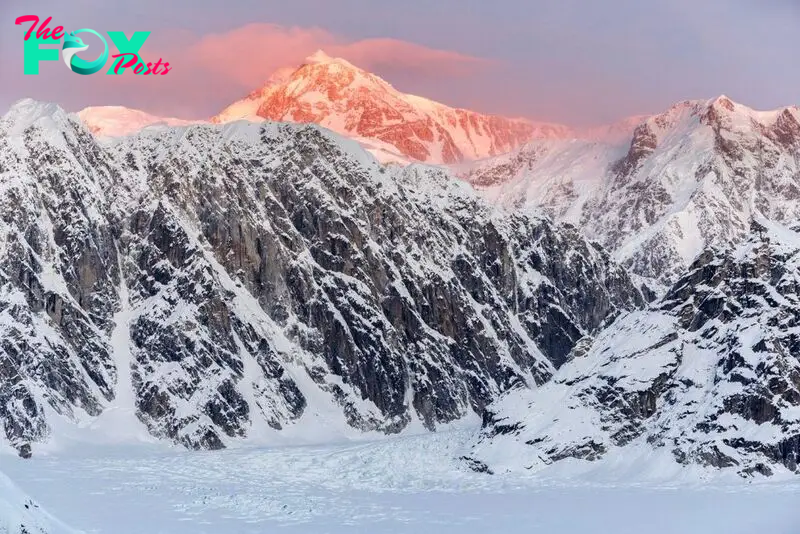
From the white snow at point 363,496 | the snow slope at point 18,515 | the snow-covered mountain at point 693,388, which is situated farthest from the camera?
the snow-covered mountain at point 693,388

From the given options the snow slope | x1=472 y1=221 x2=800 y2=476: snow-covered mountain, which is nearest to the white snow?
x1=472 y1=221 x2=800 y2=476: snow-covered mountain

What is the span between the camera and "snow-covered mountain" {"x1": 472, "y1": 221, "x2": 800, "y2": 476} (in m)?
156

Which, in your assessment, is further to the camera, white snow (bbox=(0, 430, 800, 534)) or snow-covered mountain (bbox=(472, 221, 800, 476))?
snow-covered mountain (bbox=(472, 221, 800, 476))

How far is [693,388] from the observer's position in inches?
6545

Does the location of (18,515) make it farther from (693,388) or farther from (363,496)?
(693,388)

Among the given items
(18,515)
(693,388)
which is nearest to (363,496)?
(693,388)

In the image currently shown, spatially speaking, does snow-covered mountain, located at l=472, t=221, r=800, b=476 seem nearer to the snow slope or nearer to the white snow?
the white snow

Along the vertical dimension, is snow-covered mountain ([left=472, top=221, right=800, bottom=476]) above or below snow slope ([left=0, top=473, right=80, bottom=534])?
above

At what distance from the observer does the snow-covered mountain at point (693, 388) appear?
156250 millimetres

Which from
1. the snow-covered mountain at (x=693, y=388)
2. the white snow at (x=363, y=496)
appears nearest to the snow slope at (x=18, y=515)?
the white snow at (x=363, y=496)

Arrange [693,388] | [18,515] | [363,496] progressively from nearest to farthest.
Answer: [18,515]
[363,496]
[693,388]

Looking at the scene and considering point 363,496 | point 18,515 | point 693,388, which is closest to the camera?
point 18,515

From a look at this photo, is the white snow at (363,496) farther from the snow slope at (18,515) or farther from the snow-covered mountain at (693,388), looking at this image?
the snow slope at (18,515)

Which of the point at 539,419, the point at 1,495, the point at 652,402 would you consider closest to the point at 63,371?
the point at 539,419
